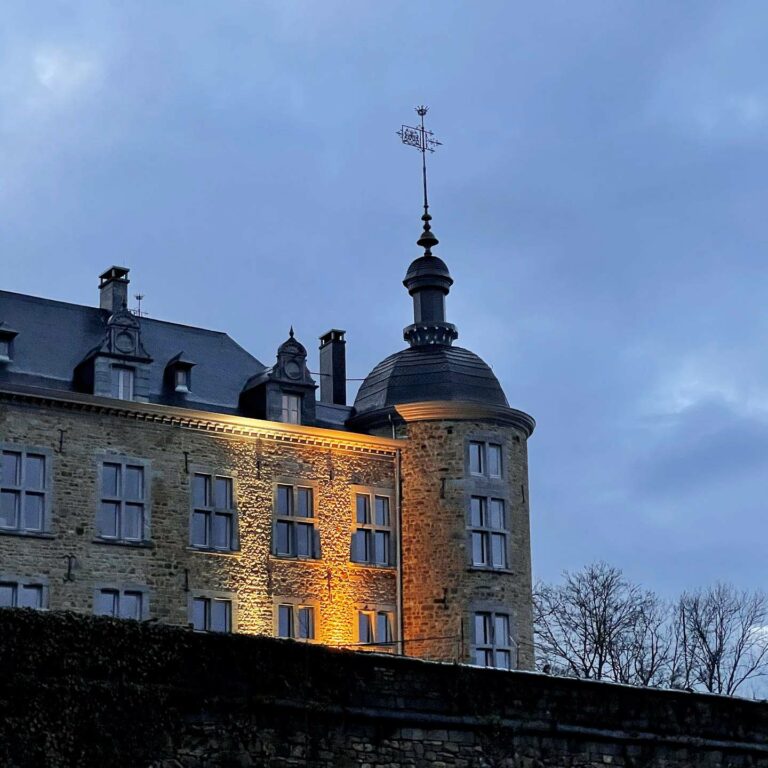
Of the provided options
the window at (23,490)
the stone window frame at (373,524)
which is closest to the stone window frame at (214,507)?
the stone window frame at (373,524)

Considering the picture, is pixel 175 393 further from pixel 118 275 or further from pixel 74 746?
pixel 74 746

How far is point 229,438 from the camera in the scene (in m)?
33.2

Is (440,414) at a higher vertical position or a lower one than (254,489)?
higher

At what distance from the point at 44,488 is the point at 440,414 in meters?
8.73

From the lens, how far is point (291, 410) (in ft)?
113

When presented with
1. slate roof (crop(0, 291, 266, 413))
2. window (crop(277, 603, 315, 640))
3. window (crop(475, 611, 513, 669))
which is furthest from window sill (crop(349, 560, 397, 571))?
slate roof (crop(0, 291, 266, 413))

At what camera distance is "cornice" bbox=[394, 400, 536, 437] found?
3484cm

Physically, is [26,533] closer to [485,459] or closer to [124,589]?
[124,589]

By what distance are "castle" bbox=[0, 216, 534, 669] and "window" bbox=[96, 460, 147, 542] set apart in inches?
1.2

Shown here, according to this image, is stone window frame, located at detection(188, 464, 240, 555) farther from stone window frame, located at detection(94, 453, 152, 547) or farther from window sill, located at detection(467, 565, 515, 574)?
window sill, located at detection(467, 565, 515, 574)

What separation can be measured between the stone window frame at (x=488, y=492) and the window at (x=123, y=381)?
7269mm

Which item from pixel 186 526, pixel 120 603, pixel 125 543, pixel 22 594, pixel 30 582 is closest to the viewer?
pixel 22 594

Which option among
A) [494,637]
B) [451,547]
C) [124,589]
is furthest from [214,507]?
[494,637]

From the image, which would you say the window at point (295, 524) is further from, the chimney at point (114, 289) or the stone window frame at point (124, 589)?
the chimney at point (114, 289)
